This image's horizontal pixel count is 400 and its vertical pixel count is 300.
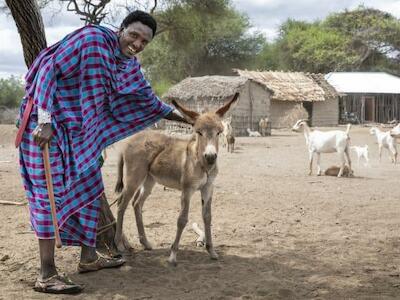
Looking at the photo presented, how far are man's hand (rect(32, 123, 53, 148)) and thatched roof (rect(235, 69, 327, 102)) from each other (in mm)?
28624

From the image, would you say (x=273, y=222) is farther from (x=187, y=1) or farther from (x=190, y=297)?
(x=187, y=1)

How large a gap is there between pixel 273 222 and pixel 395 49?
45674mm

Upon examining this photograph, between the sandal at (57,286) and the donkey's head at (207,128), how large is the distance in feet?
4.94

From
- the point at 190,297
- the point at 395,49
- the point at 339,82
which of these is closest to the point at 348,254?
the point at 190,297

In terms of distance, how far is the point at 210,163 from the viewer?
4.55 meters

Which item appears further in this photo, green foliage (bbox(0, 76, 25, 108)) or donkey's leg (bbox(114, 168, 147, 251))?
green foliage (bbox(0, 76, 25, 108))

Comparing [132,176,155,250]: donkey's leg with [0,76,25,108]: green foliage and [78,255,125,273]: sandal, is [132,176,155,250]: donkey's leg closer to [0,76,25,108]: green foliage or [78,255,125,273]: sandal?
[78,255,125,273]: sandal

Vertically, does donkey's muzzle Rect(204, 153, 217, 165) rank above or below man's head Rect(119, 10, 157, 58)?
below

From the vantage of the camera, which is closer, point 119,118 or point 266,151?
point 119,118

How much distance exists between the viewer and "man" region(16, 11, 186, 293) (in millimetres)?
3879

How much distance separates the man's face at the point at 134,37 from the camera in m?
4.05

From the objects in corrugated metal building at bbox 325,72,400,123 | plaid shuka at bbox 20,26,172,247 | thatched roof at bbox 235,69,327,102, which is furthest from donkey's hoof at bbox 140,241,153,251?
corrugated metal building at bbox 325,72,400,123

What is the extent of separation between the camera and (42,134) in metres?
3.78

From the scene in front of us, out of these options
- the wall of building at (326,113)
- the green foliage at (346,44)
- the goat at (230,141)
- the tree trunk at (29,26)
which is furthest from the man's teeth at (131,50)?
the green foliage at (346,44)
